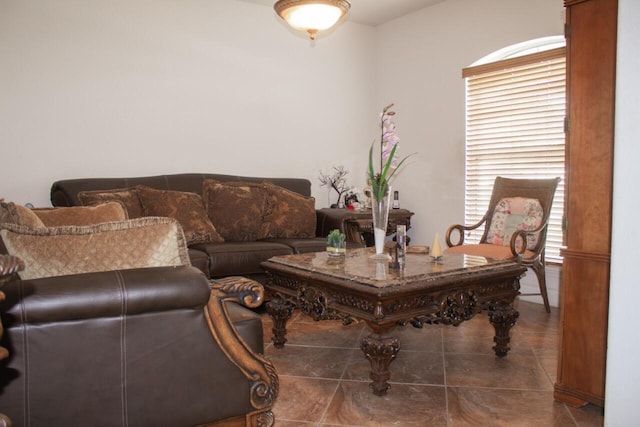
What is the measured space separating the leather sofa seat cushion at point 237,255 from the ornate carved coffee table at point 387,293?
2.22ft

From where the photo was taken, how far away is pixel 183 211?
3795 millimetres

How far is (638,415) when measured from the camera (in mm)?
1727

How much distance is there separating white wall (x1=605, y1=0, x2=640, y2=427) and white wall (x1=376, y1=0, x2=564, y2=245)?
107 inches

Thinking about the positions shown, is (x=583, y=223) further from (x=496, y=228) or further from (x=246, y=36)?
(x=246, y=36)

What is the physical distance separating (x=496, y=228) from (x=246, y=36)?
2.81 meters

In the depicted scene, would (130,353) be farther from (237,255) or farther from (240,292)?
(237,255)

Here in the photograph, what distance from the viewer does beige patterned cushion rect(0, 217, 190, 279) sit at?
1.49 metres

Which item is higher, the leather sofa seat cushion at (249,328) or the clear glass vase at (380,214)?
the clear glass vase at (380,214)

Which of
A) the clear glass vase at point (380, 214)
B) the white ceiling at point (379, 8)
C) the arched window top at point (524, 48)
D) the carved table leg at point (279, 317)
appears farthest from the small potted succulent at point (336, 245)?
the white ceiling at point (379, 8)

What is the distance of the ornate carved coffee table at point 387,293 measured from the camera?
2270 mm

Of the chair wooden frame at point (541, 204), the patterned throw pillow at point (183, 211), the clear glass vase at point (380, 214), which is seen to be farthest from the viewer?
the patterned throw pillow at point (183, 211)

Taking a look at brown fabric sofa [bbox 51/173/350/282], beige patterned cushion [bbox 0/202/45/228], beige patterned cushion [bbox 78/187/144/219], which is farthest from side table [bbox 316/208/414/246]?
beige patterned cushion [bbox 0/202/45/228]

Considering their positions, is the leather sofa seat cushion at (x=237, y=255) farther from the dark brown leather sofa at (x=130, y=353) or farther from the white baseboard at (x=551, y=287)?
the white baseboard at (x=551, y=287)

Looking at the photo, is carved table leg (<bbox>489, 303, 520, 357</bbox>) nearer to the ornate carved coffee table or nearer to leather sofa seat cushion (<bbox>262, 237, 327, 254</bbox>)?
the ornate carved coffee table
